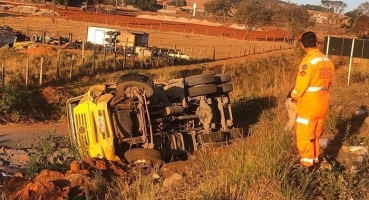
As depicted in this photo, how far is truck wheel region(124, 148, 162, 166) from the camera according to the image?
23.3ft

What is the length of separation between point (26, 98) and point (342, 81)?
9152 millimetres

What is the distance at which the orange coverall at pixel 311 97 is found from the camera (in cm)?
624

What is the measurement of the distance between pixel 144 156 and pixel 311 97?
2.28m

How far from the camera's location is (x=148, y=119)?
24.8ft

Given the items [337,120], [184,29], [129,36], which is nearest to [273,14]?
[184,29]

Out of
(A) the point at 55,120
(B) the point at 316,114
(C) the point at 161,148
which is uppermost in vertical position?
→ (B) the point at 316,114

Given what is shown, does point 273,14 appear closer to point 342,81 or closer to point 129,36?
point 129,36

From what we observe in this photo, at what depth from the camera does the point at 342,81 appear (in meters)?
14.2

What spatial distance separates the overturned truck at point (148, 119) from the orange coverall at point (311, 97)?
6.40 feet

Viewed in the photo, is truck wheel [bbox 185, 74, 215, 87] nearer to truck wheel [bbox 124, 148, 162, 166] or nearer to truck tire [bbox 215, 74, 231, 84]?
truck tire [bbox 215, 74, 231, 84]

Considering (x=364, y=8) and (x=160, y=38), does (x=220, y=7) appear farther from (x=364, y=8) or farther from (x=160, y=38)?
(x=160, y=38)

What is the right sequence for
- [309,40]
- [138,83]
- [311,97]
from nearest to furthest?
[311,97] < [309,40] < [138,83]

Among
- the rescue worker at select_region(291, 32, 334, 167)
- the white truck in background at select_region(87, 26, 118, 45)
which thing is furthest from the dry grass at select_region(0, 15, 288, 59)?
the rescue worker at select_region(291, 32, 334, 167)

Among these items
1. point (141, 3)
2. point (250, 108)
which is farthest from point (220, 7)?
point (250, 108)
